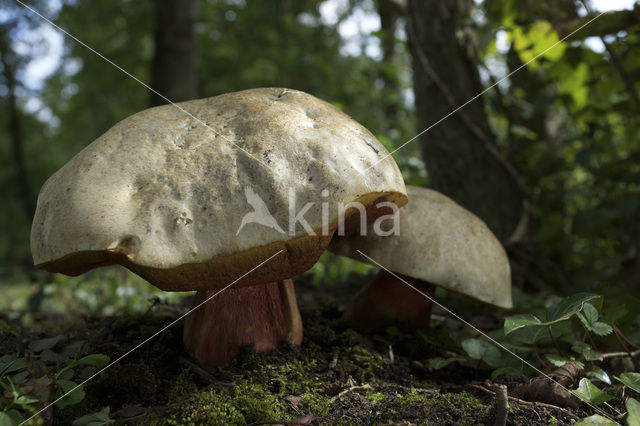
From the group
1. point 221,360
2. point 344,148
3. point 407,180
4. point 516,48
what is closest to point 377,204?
point 344,148

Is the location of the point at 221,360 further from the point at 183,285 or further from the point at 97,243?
the point at 97,243

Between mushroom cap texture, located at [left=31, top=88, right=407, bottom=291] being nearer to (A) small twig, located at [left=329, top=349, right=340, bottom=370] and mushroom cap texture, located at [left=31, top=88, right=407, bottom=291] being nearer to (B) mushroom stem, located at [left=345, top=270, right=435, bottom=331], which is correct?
(A) small twig, located at [left=329, top=349, right=340, bottom=370]

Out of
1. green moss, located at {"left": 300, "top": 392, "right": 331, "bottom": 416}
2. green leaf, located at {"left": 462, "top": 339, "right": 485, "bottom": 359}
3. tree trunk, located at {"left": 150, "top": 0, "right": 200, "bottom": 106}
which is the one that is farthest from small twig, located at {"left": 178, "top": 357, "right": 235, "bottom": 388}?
tree trunk, located at {"left": 150, "top": 0, "right": 200, "bottom": 106}

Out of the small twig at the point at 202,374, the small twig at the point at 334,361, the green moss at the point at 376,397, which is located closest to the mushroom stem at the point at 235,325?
the small twig at the point at 202,374

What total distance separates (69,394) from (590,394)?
153 cm

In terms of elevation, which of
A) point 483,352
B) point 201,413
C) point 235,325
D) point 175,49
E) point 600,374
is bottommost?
point 600,374

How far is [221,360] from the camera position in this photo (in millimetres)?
1658

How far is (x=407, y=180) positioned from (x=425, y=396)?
2.07m

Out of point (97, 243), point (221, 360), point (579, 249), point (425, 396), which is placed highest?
point (97, 243)

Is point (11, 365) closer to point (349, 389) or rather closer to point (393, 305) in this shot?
point (349, 389)

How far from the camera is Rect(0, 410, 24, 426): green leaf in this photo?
3.88 ft

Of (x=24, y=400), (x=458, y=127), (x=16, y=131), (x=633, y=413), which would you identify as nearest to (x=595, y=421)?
(x=633, y=413)

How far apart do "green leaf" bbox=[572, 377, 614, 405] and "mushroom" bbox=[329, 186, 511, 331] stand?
0.52 m

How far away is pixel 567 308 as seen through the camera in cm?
153
